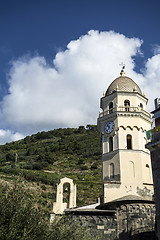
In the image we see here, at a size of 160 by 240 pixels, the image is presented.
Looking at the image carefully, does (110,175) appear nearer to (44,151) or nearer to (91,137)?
(44,151)

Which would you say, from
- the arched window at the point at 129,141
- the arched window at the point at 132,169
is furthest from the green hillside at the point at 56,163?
the arched window at the point at 132,169

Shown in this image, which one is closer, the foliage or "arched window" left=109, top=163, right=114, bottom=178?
the foliage

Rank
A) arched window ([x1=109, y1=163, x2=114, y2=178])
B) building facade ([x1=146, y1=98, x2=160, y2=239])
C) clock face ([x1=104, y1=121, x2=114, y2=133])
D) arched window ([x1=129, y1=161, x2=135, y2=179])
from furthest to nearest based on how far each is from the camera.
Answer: clock face ([x1=104, y1=121, x2=114, y2=133]), arched window ([x1=109, y1=163, x2=114, y2=178]), arched window ([x1=129, y1=161, x2=135, y2=179]), building facade ([x1=146, y1=98, x2=160, y2=239])

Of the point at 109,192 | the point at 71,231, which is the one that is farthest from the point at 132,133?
the point at 71,231

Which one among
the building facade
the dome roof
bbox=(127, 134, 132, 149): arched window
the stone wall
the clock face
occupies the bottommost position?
Answer: the stone wall

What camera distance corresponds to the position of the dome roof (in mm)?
27656

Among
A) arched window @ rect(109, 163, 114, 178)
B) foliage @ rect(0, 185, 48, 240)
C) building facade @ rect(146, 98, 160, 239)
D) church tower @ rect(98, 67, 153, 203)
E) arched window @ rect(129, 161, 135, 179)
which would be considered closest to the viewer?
foliage @ rect(0, 185, 48, 240)

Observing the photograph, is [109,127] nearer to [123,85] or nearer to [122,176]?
[123,85]

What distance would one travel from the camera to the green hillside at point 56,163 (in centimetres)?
5397

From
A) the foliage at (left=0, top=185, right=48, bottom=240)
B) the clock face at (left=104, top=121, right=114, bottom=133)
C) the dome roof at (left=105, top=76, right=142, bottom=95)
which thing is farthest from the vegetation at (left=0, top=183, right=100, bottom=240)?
the dome roof at (left=105, top=76, right=142, bottom=95)

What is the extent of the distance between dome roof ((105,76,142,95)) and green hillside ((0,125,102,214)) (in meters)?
23.8

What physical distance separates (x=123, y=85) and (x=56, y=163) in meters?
58.6

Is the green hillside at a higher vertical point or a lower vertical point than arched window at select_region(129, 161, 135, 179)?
higher

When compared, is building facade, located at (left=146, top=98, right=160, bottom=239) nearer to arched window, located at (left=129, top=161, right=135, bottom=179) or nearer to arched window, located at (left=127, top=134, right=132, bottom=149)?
arched window, located at (left=129, top=161, right=135, bottom=179)
